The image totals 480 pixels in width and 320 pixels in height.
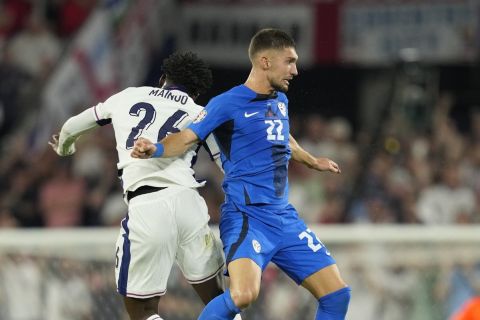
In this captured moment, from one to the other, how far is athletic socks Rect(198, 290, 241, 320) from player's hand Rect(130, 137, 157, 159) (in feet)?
2.74

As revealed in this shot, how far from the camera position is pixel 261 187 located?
7133mm

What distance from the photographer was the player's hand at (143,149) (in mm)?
6641

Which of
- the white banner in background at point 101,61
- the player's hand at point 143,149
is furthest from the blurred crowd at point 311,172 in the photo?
the player's hand at point 143,149

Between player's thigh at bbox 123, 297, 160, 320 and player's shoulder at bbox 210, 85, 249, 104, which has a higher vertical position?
player's shoulder at bbox 210, 85, 249, 104

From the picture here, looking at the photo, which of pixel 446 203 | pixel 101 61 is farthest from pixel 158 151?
pixel 101 61

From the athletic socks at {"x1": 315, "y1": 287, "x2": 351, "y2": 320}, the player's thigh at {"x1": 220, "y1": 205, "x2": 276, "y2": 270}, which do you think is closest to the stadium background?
the athletic socks at {"x1": 315, "y1": 287, "x2": 351, "y2": 320}

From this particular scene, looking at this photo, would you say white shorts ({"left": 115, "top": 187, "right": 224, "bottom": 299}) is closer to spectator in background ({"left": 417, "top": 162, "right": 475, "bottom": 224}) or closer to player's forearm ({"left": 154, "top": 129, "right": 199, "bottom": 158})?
player's forearm ({"left": 154, "top": 129, "right": 199, "bottom": 158})

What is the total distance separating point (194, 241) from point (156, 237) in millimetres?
244

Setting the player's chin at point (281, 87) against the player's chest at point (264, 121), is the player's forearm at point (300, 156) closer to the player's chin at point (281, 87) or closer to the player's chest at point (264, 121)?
the player's chest at point (264, 121)

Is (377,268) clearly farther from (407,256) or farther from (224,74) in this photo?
(224,74)

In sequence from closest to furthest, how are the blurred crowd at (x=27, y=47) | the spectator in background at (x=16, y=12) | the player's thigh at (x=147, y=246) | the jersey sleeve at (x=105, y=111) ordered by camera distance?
the player's thigh at (x=147, y=246)
the jersey sleeve at (x=105, y=111)
the blurred crowd at (x=27, y=47)
the spectator in background at (x=16, y=12)

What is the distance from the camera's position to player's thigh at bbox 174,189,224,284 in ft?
23.4

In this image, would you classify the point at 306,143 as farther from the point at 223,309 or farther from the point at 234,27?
the point at 223,309

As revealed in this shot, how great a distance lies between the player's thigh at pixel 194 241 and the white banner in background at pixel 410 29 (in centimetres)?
635
